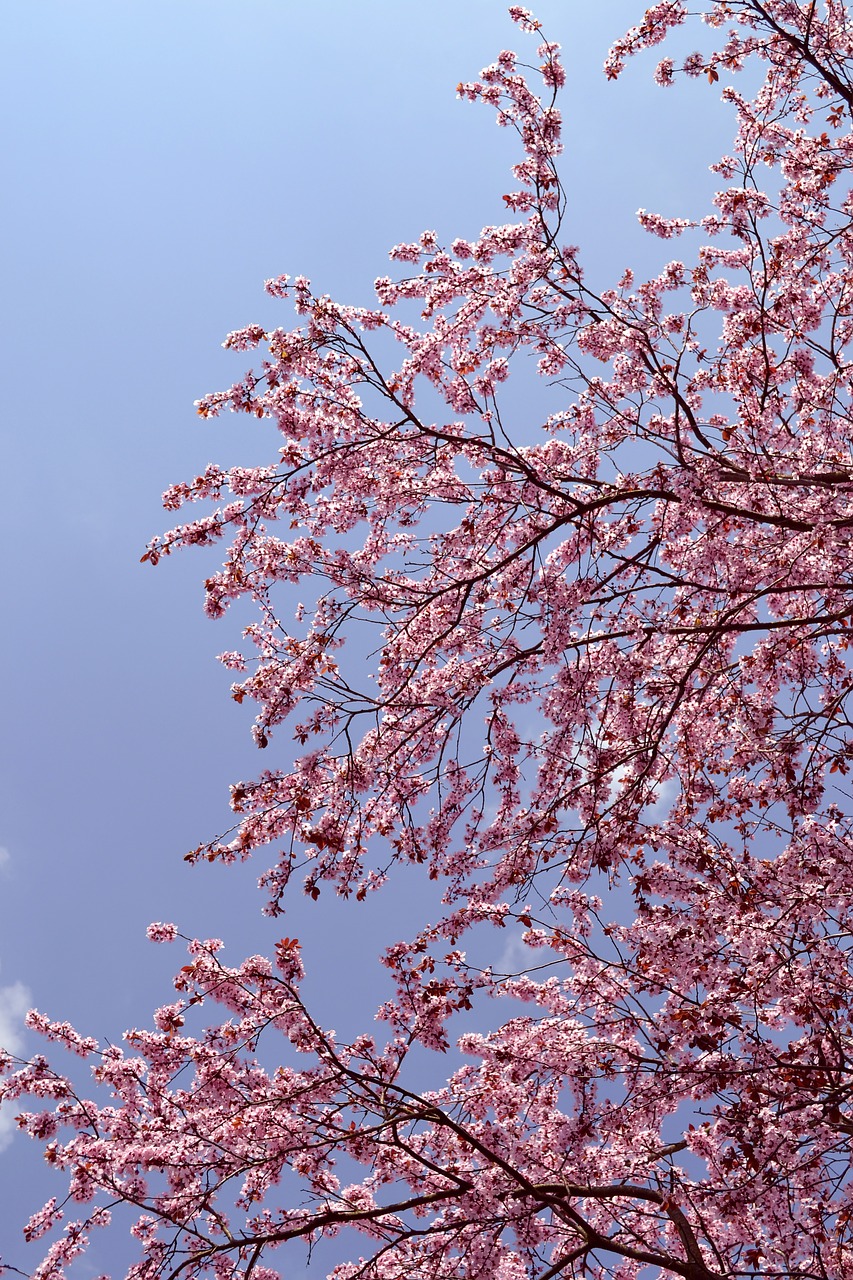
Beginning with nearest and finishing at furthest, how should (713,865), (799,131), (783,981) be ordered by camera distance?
(783,981) < (713,865) < (799,131)

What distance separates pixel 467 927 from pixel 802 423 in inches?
222

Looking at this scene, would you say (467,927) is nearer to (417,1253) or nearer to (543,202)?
(417,1253)

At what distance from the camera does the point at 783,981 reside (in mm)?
6160

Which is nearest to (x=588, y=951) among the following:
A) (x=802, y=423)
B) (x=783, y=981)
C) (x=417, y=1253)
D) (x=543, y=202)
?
(x=783, y=981)

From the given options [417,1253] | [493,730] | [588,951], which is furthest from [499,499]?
[417,1253]

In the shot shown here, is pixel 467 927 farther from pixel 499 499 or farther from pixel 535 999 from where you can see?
pixel 499 499

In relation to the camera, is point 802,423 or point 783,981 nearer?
point 783,981

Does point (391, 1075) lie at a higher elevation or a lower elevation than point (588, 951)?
lower

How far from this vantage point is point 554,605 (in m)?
6.55

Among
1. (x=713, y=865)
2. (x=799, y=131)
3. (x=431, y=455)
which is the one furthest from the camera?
(x=799, y=131)

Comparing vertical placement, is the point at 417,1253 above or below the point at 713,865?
below

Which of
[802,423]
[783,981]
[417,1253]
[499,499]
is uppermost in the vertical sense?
[802,423]

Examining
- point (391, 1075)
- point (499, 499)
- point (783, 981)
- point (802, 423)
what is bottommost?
point (391, 1075)

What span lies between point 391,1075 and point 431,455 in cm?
517
